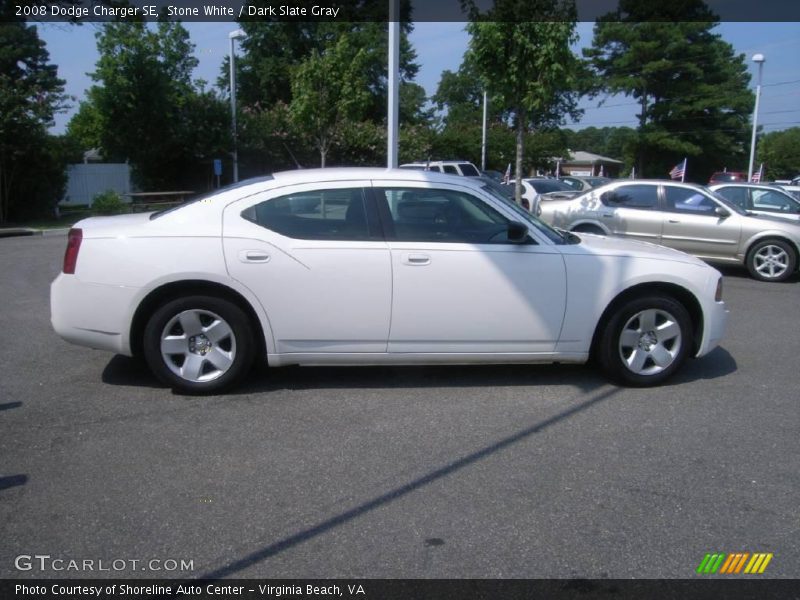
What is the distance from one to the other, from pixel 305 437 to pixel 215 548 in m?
1.31

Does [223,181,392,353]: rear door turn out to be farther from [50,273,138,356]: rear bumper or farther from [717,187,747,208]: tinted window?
[717,187,747,208]: tinted window

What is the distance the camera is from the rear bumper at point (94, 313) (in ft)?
16.6

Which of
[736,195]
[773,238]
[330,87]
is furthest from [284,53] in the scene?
[773,238]

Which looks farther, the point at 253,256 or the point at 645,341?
the point at 645,341

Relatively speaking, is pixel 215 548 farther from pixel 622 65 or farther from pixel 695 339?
pixel 622 65

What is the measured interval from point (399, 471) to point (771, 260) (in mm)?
9306

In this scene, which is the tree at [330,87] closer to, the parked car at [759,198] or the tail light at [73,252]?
the parked car at [759,198]

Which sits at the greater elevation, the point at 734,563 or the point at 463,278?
the point at 463,278

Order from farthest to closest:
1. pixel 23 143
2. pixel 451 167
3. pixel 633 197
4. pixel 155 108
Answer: pixel 451 167 < pixel 155 108 < pixel 23 143 < pixel 633 197

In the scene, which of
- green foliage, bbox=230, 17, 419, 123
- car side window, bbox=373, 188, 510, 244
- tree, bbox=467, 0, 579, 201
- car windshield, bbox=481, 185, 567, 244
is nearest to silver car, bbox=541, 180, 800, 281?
tree, bbox=467, 0, 579, 201

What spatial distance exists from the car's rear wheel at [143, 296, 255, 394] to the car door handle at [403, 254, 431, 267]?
1.22 metres

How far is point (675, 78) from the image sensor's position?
165ft

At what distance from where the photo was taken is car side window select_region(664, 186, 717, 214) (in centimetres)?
1139

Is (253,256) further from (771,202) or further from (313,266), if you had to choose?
(771,202)
